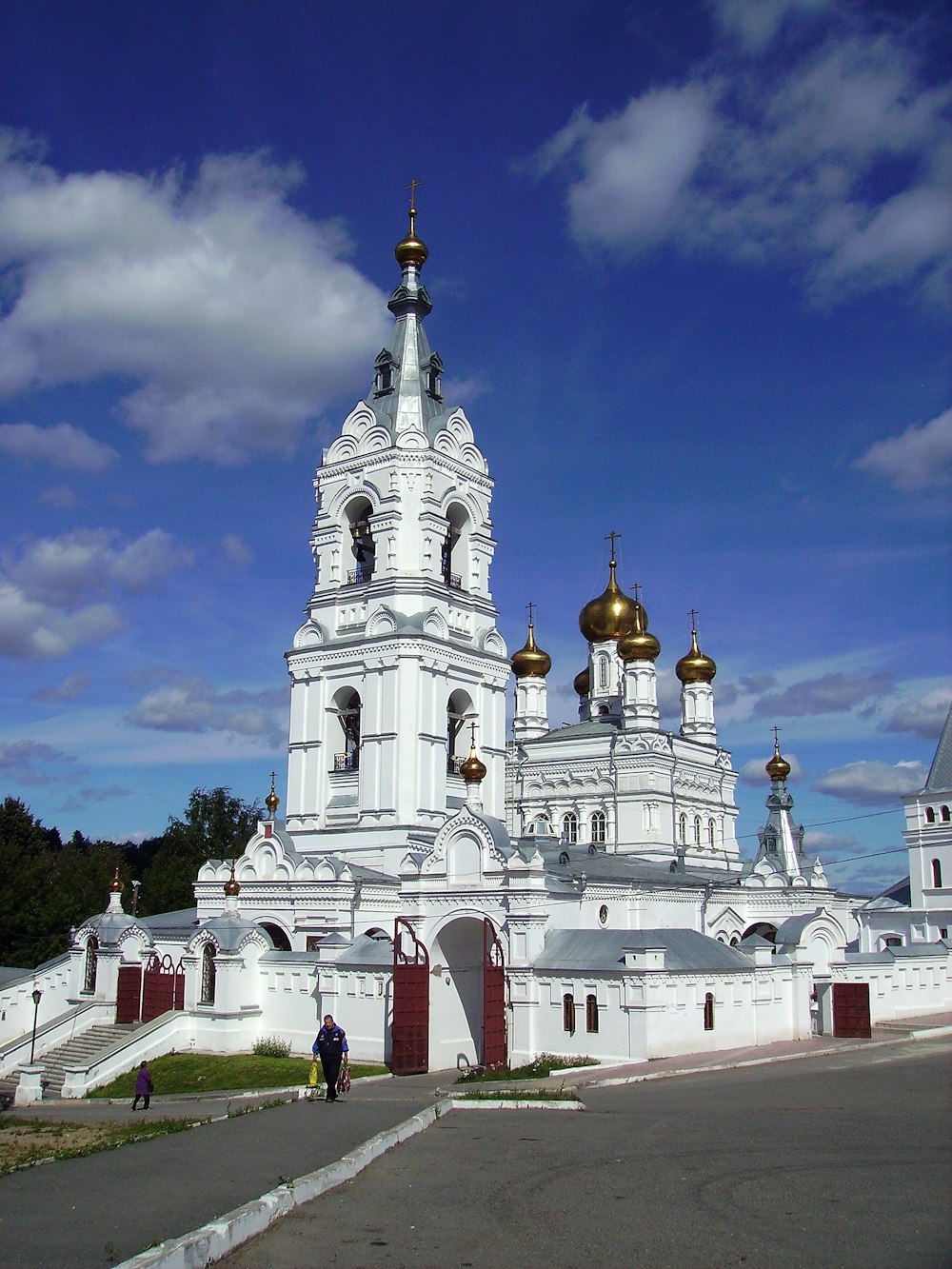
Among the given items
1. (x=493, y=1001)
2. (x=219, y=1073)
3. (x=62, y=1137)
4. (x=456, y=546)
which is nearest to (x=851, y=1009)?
(x=493, y=1001)

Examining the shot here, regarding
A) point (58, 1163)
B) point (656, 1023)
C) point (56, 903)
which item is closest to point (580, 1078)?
point (656, 1023)

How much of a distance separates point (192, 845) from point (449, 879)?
99.7 feet

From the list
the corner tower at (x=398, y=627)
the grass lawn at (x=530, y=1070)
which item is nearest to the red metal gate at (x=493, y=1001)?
the grass lawn at (x=530, y=1070)

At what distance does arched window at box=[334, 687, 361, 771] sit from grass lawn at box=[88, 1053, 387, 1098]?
345 inches

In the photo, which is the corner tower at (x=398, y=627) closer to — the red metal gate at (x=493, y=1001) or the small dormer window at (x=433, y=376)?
the small dormer window at (x=433, y=376)

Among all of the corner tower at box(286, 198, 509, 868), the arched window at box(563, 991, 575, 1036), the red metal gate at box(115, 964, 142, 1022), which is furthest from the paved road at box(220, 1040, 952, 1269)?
the red metal gate at box(115, 964, 142, 1022)

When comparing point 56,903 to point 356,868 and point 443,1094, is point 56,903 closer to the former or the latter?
point 356,868

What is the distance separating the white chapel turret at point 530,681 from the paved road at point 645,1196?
29403mm

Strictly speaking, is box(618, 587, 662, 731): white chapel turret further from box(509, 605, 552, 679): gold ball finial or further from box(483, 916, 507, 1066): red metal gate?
box(483, 916, 507, 1066): red metal gate

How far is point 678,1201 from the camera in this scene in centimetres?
862

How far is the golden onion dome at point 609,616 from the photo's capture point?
4388 centimetres

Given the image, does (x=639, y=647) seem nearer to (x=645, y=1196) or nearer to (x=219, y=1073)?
(x=219, y=1073)

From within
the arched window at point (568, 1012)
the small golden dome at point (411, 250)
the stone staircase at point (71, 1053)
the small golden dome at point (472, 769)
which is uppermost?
the small golden dome at point (411, 250)

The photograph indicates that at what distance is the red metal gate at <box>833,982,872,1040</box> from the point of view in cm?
2455
